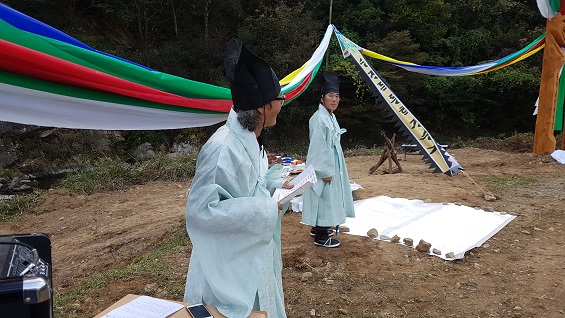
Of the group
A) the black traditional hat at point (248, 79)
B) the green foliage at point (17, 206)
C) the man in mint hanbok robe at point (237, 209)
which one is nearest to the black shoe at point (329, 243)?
the man in mint hanbok robe at point (237, 209)

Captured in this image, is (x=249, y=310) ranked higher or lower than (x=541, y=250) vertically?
higher

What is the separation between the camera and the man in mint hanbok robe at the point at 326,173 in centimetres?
396

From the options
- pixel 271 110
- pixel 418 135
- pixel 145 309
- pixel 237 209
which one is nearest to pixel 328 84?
pixel 418 135

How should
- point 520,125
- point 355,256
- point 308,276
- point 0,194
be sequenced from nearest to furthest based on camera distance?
point 308,276, point 355,256, point 0,194, point 520,125

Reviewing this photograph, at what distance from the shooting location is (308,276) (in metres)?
3.52

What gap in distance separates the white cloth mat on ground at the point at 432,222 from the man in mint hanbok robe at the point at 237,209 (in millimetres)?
2670

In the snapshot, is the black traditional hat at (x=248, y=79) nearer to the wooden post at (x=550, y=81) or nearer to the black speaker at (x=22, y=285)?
the black speaker at (x=22, y=285)

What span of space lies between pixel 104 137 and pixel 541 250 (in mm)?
11658

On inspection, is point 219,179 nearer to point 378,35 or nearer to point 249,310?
point 249,310

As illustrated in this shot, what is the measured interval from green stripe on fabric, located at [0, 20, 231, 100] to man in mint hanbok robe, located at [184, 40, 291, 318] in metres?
0.45

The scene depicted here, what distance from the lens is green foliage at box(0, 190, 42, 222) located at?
256 inches

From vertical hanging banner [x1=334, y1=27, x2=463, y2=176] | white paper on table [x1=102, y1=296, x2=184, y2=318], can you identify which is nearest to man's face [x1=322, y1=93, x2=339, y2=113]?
vertical hanging banner [x1=334, y1=27, x2=463, y2=176]

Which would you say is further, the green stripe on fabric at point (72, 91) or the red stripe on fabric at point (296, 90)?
the red stripe on fabric at point (296, 90)

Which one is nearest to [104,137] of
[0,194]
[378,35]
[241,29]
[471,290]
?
[0,194]
